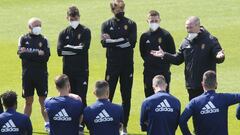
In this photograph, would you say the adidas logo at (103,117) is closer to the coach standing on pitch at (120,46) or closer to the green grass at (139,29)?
the coach standing on pitch at (120,46)

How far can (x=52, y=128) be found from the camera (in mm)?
11953

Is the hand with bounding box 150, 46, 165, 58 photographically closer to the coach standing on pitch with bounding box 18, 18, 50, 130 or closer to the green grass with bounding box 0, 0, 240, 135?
the green grass with bounding box 0, 0, 240, 135

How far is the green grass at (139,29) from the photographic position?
1831 cm

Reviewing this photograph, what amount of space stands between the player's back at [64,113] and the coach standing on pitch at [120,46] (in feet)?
11.7

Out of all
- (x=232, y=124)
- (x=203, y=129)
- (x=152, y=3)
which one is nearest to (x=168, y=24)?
(x=152, y=3)

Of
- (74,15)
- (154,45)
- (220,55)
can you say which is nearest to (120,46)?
(154,45)

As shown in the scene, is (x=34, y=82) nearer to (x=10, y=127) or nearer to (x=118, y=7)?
(x=118, y=7)

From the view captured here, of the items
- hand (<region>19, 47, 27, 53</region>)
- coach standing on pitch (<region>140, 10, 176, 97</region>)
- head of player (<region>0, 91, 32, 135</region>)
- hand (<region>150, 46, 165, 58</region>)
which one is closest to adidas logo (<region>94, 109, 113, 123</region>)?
head of player (<region>0, 91, 32, 135</region>)

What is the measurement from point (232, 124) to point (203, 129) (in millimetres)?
3976

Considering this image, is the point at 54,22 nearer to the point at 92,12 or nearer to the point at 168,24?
the point at 92,12

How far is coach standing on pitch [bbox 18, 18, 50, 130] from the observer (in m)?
15.3

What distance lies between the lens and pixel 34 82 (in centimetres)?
1552

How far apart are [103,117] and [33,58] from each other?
425 cm

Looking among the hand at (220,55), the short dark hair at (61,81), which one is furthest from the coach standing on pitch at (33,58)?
the hand at (220,55)
